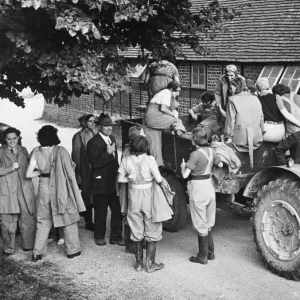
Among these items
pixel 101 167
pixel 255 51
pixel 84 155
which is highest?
pixel 255 51

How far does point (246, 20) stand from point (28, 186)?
1231cm

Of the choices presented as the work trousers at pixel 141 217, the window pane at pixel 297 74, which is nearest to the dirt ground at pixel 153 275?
the work trousers at pixel 141 217

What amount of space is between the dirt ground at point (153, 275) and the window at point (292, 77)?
7365 millimetres

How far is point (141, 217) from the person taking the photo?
6.49 m

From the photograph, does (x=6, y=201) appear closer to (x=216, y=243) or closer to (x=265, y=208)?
(x=216, y=243)

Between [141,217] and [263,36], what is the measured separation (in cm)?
1125

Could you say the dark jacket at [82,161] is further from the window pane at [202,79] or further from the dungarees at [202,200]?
the window pane at [202,79]

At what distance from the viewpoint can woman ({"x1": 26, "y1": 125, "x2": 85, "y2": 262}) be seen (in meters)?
6.95

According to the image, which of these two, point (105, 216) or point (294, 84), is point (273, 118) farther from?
point (294, 84)

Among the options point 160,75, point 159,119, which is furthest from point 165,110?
point 160,75

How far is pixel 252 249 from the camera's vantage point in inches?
282

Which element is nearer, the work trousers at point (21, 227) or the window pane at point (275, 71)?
the work trousers at point (21, 227)

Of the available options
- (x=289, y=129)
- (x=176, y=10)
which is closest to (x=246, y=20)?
(x=176, y=10)

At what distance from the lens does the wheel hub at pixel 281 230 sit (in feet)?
19.3
